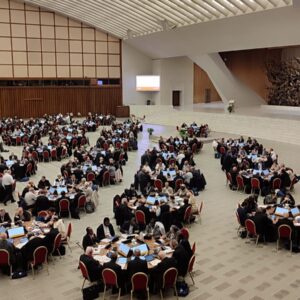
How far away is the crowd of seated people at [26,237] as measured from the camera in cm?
815

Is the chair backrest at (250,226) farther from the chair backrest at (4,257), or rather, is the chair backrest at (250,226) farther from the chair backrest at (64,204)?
the chair backrest at (4,257)

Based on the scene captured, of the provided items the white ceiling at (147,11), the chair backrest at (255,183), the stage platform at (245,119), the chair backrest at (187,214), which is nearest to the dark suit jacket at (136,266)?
the chair backrest at (187,214)

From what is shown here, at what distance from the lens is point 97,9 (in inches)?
1192

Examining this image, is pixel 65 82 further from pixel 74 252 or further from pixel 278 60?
pixel 74 252

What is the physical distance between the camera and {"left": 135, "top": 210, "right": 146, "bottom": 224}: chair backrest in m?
10.3

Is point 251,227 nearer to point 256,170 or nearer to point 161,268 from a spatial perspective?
point 161,268

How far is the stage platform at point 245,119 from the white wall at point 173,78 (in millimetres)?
2347

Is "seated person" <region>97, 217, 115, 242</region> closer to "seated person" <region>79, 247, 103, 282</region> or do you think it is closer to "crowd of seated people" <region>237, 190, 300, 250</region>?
"seated person" <region>79, 247, 103, 282</region>

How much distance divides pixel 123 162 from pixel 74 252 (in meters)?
9.58

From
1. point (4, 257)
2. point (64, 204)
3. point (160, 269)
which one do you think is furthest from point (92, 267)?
point (64, 204)

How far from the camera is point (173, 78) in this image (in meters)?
39.1

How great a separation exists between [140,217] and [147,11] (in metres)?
20.9

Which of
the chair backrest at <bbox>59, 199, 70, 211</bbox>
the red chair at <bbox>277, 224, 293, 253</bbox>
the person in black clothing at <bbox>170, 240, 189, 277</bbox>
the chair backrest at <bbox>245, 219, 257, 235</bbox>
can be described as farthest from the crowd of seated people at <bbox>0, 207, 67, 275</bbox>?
the red chair at <bbox>277, 224, 293, 253</bbox>

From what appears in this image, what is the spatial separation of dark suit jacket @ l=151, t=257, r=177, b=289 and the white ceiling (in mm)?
16711
